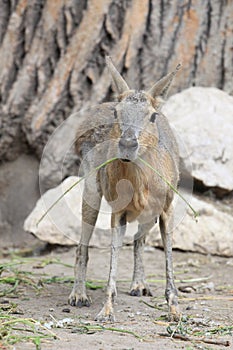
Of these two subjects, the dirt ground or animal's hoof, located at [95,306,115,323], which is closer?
the dirt ground

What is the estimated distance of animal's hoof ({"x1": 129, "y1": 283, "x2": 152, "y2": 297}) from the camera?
549cm

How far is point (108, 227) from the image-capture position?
7055 millimetres

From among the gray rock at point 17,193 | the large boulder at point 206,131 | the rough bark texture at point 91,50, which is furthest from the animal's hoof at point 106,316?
the gray rock at point 17,193

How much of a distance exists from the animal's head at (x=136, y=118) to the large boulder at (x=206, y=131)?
8.03 feet

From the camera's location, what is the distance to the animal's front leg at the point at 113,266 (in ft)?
14.6

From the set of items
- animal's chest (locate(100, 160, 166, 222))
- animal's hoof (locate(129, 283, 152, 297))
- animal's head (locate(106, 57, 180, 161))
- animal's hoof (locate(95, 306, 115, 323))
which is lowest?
animal's hoof (locate(95, 306, 115, 323))

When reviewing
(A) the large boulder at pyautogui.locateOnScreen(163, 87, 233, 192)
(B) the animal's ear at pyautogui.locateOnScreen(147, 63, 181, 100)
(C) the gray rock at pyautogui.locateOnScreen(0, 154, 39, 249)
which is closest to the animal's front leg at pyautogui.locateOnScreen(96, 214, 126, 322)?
(B) the animal's ear at pyautogui.locateOnScreen(147, 63, 181, 100)

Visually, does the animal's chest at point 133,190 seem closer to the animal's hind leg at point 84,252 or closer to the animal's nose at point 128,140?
the animal's nose at point 128,140

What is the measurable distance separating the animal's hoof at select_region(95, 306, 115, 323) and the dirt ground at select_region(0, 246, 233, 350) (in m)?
0.04

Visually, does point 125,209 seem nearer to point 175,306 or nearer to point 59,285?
point 175,306

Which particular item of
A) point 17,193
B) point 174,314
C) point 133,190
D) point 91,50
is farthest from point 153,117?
point 17,193

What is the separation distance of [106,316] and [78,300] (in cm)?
74

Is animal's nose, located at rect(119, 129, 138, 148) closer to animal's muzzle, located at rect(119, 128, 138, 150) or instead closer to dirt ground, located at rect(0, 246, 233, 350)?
animal's muzzle, located at rect(119, 128, 138, 150)

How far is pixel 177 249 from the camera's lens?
707cm
